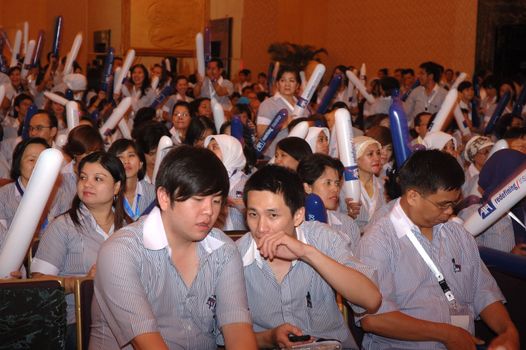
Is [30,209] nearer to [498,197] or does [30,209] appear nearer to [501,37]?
[498,197]

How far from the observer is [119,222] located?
3.80 metres

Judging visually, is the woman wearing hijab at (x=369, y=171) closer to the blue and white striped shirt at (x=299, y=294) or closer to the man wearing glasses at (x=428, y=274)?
the man wearing glasses at (x=428, y=274)

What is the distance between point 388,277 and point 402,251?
13cm

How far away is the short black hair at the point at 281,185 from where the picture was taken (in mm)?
2893

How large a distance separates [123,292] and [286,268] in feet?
2.34

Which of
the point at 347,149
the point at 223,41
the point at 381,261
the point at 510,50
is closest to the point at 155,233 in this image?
the point at 381,261

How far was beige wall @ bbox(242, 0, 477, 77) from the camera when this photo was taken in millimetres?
13938

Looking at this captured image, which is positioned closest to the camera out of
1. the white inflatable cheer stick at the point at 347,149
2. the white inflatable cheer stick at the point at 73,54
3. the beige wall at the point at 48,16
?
the white inflatable cheer stick at the point at 347,149

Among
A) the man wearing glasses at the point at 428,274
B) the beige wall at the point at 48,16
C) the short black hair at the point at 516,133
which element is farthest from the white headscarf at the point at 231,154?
the beige wall at the point at 48,16

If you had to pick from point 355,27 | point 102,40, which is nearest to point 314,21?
point 355,27

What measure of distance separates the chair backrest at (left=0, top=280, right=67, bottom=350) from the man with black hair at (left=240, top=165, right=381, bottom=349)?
71 centimetres

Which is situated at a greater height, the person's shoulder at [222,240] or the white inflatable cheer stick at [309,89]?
the white inflatable cheer stick at [309,89]

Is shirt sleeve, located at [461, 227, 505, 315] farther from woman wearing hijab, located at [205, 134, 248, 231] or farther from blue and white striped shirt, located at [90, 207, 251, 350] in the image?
woman wearing hijab, located at [205, 134, 248, 231]

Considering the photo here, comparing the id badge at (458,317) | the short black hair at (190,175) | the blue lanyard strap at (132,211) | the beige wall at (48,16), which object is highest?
the beige wall at (48,16)
